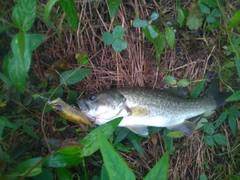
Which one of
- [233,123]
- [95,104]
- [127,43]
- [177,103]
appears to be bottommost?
[233,123]

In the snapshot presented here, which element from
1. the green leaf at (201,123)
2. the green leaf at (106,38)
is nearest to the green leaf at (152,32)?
the green leaf at (106,38)

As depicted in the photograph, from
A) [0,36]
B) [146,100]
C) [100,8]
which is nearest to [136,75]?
[146,100]

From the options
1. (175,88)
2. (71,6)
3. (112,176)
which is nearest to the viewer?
(112,176)

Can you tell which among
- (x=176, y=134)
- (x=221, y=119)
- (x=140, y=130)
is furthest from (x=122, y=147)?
(x=221, y=119)

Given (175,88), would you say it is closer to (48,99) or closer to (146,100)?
(146,100)

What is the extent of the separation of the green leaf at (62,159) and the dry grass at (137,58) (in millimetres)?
806

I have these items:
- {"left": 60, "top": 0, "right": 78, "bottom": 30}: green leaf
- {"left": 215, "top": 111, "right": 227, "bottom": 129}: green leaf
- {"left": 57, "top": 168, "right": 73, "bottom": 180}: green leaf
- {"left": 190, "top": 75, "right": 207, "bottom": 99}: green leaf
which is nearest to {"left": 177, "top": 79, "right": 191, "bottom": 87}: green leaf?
{"left": 190, "top": 75, "right": 207, "bottom": 99}: green leaf

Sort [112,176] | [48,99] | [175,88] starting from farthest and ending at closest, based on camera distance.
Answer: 1. [175,88]
2. [48,99]
3. [112,176]

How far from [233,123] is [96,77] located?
139 cm

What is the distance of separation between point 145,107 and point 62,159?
0.90m

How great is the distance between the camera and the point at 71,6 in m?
1.86

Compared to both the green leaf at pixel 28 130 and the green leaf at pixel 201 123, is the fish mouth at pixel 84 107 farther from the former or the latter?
the green leaf at pixel 201 123

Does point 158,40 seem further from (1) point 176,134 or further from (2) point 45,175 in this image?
(2) point 45,175

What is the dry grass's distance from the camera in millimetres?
2514
